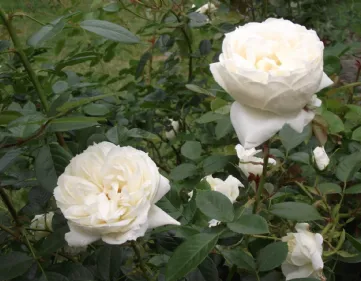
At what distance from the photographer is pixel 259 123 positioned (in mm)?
645

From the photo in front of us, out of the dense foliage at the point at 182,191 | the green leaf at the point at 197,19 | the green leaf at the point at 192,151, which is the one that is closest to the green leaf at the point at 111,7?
the dense foliage at the point at 182,191

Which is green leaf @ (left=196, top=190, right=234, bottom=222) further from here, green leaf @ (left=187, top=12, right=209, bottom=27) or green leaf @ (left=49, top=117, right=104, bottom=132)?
green leaf @ (left=187, top=12, right=209, bottom=27)

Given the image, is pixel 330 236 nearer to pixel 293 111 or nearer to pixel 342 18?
pixel 293 111

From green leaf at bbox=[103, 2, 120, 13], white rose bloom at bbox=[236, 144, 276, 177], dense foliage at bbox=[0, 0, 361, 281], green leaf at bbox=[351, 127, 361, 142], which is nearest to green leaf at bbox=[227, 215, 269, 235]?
dense foliage at bbox=[0, 0, 361, 281]

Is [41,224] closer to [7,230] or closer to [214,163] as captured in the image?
[7,230]

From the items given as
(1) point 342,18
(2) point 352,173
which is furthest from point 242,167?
(1) point 342,18

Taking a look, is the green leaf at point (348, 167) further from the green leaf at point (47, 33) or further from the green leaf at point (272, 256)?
the green leaf at point (47, 33)

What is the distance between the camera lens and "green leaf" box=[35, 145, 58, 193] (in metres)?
0.75

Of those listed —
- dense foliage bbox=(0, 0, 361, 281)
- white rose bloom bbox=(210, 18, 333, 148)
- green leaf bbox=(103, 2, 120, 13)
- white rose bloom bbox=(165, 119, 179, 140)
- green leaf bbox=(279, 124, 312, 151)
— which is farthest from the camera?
white rose bloom bbox=(165, 119, 179, 140)

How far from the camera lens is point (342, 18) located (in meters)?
2.44

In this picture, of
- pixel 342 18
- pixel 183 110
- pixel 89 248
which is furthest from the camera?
pixel 342 18

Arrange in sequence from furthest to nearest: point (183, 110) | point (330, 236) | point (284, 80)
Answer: point (183, 110) → point (330, 236) → point (284, 80)

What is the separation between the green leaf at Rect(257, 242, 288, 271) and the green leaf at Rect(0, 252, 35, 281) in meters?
0.34

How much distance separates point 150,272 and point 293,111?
37cm
